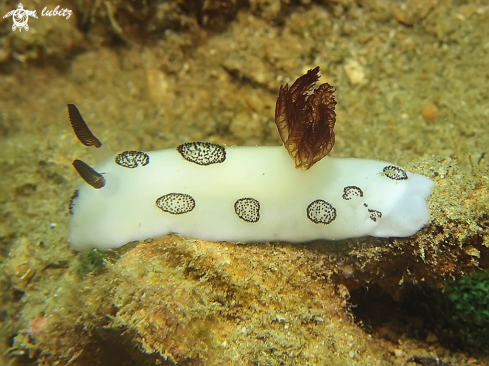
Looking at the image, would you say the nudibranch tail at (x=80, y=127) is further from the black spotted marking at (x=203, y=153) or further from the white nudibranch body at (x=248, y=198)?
the black spotted marking at (x=203, y=153)

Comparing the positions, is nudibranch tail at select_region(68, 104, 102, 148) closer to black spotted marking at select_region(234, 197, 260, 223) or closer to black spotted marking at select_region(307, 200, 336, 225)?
black spotted marking at select_region(234, 197, 260, 223)

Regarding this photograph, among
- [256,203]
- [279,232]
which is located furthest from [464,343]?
[256,203]

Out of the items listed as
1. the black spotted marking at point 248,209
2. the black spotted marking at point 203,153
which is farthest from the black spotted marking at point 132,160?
the black spotted marking at point 248,209

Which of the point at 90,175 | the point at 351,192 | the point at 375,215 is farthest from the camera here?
the point at 90,175

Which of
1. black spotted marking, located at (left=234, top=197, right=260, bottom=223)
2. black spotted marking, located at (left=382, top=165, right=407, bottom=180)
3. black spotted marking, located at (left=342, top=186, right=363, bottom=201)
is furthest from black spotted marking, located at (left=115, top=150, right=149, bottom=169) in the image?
black spotted marking, located at (left=382, top=165, right=407, bottom=180)

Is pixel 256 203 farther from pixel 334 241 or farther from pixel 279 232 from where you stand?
pixel 334 241

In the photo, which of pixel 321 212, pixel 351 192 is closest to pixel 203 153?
pixel 321 212

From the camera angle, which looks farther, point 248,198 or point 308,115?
point 248,198

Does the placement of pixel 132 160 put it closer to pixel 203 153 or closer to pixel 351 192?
pixel 203 153
